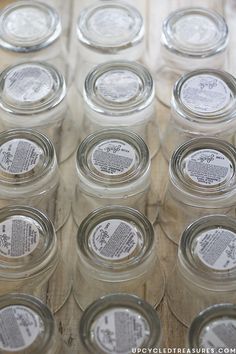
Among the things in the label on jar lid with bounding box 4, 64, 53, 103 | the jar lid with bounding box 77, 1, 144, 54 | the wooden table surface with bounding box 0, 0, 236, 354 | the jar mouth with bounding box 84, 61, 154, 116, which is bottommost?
the wooden table surface with bounding box 0, 0, 236, 354

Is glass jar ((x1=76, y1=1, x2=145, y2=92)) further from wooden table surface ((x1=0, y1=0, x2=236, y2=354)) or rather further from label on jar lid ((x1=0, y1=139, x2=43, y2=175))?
label on jar lid ((x1=0, y1=139, x2=43, y2=175))

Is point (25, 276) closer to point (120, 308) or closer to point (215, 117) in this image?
point (120, 308)

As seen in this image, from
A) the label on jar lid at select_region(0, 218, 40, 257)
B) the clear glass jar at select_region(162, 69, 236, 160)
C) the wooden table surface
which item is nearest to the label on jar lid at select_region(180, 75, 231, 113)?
the clear glass jar at select_region(162, 69, 236, 160)

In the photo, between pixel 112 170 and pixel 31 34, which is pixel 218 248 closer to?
pixel 112 170

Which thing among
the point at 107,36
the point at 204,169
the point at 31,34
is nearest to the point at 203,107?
the point at 204,169

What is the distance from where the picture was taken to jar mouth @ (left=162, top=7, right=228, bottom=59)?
3.65 feet

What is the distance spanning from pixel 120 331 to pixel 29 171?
285mm

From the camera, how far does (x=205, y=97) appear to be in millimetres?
1030

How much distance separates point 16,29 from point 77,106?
0.17 meters

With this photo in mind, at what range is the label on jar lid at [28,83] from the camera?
1043mm

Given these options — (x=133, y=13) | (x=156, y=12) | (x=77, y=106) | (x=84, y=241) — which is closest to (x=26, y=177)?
(x=84, y=241)

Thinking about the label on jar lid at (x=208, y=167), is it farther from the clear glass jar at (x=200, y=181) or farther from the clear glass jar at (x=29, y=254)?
the clear glass jar at (x=29, y=254)

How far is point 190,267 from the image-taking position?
842 mm

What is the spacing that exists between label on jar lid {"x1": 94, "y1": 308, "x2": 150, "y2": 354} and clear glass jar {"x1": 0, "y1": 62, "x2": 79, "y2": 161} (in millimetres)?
368
